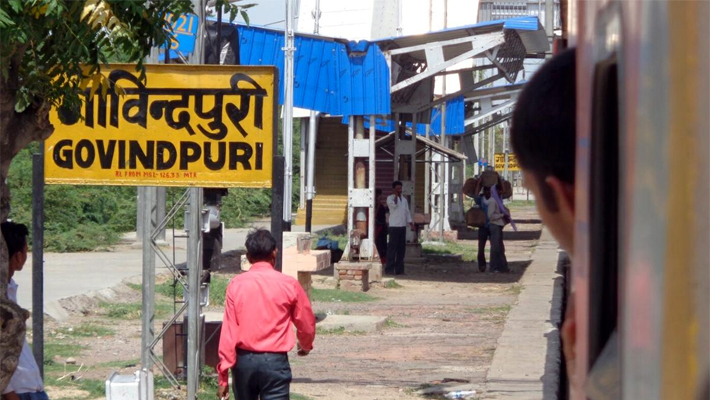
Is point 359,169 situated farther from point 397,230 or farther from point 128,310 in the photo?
point 128,310

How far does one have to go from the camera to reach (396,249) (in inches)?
754

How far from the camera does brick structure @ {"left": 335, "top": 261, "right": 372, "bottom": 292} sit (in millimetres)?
16625

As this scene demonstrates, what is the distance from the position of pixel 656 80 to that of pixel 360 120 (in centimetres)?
1604

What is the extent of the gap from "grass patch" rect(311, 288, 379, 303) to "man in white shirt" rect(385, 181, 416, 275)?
2.76 metres

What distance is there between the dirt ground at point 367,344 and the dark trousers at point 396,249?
0.90 m

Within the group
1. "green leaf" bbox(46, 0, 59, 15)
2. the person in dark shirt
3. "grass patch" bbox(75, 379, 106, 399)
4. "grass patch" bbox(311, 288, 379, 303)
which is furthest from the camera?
the person in dark shirt

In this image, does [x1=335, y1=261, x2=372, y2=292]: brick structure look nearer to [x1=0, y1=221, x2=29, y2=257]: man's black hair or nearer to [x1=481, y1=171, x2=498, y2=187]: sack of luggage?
[x1=481, y1=171, x2=498, y2=187]: sack of luggage

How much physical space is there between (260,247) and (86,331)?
6587mm

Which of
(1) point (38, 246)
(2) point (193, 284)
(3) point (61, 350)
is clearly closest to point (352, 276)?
(3) point (61, 350)

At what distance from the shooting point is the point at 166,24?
4.81 m

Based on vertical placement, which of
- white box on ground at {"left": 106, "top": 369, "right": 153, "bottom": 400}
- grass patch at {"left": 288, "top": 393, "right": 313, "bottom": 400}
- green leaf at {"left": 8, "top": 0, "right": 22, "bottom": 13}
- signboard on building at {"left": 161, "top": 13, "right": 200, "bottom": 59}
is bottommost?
grass patch at {"left": 288, "top": 393, "right": 313, "bottom": 400}

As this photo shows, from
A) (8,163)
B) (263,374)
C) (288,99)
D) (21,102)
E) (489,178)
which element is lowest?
(263,374)

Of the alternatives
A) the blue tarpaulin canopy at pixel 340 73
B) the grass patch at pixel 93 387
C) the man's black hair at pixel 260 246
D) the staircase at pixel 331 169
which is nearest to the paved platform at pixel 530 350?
the man's black hair at pixel 260 246

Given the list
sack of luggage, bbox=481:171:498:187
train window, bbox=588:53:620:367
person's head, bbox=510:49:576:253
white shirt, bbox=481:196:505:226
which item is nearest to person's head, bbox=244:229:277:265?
person's head, bbox=510:49:576:253
